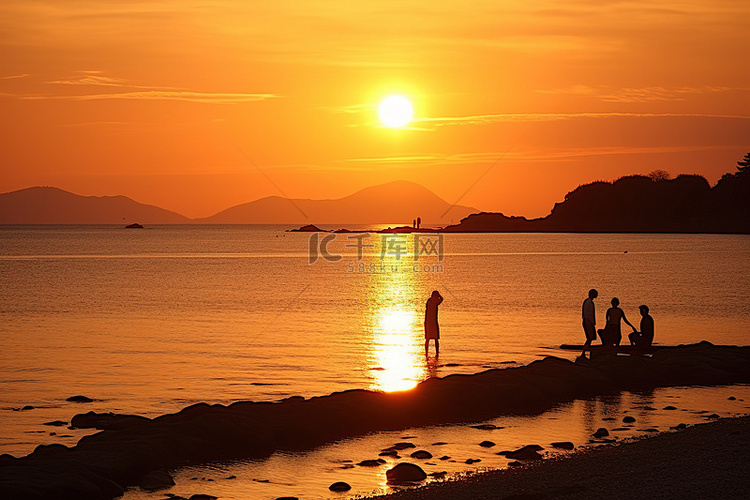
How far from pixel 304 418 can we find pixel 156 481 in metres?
4.25

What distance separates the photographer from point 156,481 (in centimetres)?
1425

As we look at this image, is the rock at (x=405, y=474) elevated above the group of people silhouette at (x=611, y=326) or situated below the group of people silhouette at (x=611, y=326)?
below

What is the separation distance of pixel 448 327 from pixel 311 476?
25486 mm

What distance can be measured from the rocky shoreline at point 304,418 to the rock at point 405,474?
3231 millimetres

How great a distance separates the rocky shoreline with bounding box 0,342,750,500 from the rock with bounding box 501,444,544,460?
3546 mm

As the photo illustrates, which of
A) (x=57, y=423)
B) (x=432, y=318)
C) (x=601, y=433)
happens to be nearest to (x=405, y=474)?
(x=601, y=433)

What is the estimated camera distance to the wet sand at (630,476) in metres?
12.0

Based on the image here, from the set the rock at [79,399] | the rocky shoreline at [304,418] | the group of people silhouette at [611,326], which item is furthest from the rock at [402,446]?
the group of people silhouette at [611,326]

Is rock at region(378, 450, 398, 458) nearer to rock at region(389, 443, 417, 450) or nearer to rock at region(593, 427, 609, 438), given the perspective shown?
rock at region(389, 443, 417, 450)

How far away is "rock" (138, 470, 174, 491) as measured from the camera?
14.1 meters

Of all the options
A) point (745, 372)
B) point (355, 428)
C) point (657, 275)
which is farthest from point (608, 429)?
point (657, 275)

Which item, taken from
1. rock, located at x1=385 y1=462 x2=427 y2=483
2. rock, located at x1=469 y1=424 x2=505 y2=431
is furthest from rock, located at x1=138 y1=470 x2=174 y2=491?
rock, located at x1=469 y1=424 x2=505 y2=431

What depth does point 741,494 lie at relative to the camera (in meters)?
11.5

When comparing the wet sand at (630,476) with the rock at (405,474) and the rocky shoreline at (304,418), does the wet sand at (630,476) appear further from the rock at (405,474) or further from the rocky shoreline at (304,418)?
the rocky shoreline at (304,418)
